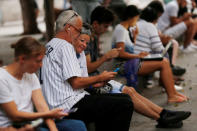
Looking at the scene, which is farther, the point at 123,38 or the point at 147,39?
the point at 147,39

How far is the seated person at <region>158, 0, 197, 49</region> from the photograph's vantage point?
334 inches

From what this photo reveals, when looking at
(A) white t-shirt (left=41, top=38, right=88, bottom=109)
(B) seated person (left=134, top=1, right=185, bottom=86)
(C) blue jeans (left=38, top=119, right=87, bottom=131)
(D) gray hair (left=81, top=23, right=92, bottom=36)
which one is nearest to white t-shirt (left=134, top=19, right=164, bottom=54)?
(B) seated person (left=134, top=1, right=185, bottom=86)

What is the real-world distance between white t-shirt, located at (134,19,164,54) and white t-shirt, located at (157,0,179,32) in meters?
2.79

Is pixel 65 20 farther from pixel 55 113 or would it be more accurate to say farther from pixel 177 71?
pixel 177 71

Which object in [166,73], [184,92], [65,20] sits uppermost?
[65,20]

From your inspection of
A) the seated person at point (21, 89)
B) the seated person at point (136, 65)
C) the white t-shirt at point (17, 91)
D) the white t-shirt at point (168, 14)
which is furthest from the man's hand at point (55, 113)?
the white t-shirt at point (168, 14)

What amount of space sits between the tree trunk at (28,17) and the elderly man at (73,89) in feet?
29.2

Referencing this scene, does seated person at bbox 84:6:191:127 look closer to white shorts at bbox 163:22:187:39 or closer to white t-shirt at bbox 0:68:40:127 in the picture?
white t-shirt at bbox 0:68:40:127

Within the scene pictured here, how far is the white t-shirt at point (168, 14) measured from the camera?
8.45 metres

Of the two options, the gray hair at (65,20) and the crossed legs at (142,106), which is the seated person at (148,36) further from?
the gray hair at (65,20)

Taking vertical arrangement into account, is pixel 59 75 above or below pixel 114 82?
A: above

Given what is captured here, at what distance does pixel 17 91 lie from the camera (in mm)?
2891

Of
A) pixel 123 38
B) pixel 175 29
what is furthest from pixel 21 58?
pixel 175 29

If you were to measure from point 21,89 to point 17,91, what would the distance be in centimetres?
4
